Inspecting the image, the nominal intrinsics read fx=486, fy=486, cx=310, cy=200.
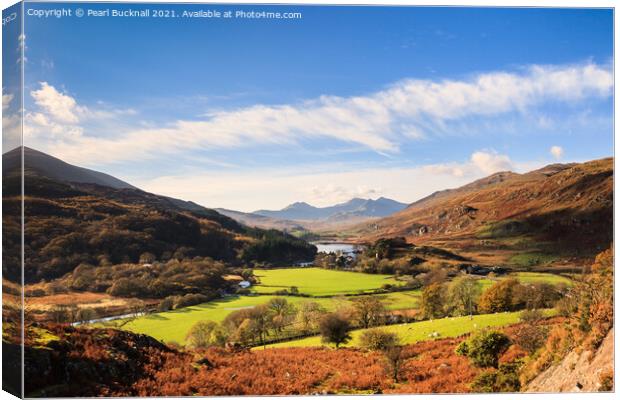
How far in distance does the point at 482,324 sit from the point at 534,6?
6620 mm

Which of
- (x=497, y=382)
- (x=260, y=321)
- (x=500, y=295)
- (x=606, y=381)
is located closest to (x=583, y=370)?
(x=606, y=381)

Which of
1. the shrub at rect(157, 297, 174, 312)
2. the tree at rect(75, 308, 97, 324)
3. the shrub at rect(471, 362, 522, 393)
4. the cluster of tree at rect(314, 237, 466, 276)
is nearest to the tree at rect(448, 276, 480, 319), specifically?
the cluster of tree at rect(314, 237, 466, 276)

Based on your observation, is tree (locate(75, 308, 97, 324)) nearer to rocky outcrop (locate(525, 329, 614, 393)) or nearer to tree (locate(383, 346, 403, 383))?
tree (locate(383, 346, 403, 383))

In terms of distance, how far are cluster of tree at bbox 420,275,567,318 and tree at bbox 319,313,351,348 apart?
175 cm

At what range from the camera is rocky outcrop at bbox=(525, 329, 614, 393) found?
8820 millimetres

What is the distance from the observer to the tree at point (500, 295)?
412 inches

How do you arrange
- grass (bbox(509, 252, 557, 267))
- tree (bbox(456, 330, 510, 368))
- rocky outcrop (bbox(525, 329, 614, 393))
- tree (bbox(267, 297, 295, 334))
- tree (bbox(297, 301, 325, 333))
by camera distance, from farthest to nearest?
grass (bbox(509, 252, 557, 267)) < tree (bbox(297, 301, 325, 333)) < tree (bbox(267, 297, 295, 334)) < tree (bbox(456, 330, 510, 368)) < rocky outcrop (bbox(525, 329, 614, 393))

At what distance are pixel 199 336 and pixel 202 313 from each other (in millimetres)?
455

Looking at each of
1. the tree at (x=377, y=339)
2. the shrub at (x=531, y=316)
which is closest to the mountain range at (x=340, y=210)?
the tree at (x=377, y=339)

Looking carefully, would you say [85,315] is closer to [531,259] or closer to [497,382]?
[497,382]

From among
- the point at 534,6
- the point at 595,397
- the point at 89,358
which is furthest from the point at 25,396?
the point at 534,6

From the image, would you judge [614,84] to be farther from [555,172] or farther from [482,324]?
[482,324]

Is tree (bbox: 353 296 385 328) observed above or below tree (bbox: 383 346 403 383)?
above

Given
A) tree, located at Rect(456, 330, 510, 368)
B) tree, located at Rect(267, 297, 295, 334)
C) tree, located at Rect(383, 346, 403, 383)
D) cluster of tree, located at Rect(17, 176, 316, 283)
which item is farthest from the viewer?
tree, located at Rect(267, 297, 295, 334)
